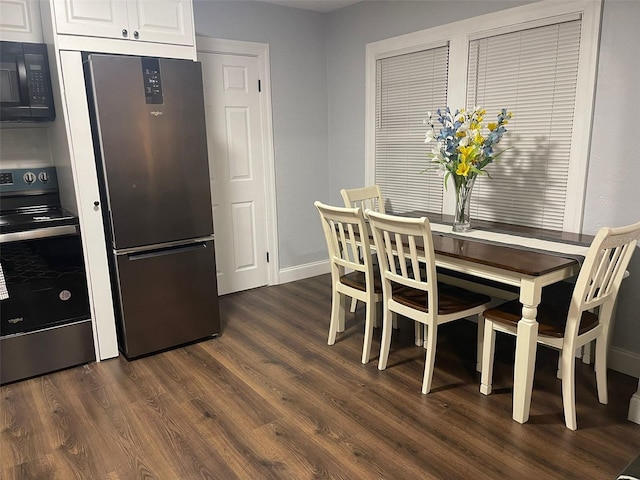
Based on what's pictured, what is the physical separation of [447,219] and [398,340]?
907 mm

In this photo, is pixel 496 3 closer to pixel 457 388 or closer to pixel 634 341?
pixel 634 341

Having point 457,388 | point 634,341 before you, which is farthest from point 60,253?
point 634,341

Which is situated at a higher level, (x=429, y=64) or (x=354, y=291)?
(x=429, y=64)

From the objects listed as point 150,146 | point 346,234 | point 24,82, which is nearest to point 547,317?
point 346,234

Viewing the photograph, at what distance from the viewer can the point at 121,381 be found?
2648 millimetres

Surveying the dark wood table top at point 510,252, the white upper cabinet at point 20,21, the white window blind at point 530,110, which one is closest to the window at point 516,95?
the white window blind at point 530,110

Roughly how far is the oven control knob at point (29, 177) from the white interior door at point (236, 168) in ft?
4.16

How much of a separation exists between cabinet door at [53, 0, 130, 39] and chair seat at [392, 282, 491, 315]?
2.16 m

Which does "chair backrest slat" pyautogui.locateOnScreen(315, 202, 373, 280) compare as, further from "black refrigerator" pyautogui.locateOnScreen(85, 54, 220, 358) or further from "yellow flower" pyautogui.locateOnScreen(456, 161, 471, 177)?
"black refrigerator" pyautogui.locateOnScreen(85, 54, 220, 358)

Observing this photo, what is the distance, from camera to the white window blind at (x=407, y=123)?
3.47 m

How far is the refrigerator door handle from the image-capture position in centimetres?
279

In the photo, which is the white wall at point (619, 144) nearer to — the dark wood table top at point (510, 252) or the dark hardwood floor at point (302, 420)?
the dark wood table top at point (510, 252)

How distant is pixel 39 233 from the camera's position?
256cm

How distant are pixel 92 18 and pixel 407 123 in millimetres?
2278
